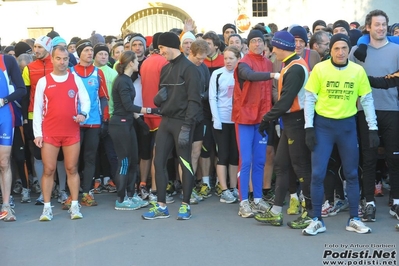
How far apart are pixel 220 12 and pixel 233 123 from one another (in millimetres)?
17799

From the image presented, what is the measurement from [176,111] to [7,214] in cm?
254

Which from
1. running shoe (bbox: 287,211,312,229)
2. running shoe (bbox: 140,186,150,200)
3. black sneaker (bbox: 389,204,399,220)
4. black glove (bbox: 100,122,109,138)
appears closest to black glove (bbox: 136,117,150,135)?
black glove (bbox: 100,122,109,138)

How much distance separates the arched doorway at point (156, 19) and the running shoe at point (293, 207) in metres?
19.2

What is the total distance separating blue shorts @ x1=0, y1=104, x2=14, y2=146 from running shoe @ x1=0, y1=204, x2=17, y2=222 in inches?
32.3

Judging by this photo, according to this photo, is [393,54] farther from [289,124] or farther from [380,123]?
[289,124]

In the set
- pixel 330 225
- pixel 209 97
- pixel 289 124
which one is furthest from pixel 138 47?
pixel 330 225

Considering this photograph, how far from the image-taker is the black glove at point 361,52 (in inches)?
339

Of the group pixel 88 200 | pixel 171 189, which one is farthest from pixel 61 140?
pixel 171 189

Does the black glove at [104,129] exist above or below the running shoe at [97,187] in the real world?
above

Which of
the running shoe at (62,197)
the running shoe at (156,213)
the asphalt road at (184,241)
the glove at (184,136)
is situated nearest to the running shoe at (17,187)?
the running shoe at (62,197)

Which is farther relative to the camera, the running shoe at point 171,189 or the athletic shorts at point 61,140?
the running shoe at point 171,189

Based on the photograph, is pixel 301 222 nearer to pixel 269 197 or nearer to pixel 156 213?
pixel 269 197

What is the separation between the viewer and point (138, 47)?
10.7 metres

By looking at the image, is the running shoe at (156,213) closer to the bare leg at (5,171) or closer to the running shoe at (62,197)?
the running shoe at (62,197)
